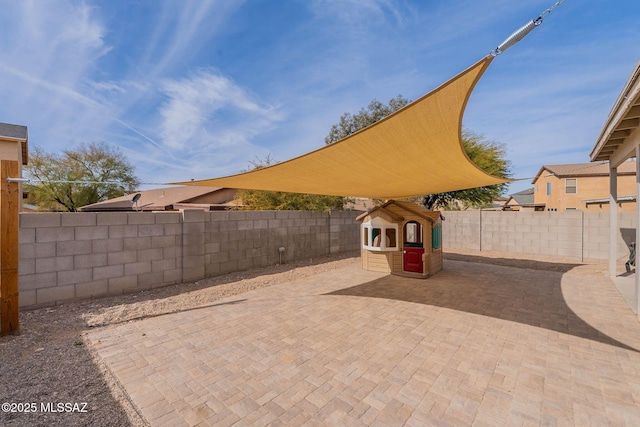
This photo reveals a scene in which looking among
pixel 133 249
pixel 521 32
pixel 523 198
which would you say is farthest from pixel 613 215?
pixel 523 198

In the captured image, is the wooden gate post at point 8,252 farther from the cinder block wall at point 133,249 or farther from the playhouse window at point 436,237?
the playhouse window at point 436,237

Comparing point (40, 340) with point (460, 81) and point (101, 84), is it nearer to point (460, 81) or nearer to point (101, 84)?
point (460, 81)

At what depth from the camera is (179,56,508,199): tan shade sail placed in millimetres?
2303

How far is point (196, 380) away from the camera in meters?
2.32

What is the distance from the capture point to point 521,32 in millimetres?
1705

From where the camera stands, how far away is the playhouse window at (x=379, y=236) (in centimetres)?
621

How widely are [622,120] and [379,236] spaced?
4390mm

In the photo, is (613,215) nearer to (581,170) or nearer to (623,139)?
(623,139)

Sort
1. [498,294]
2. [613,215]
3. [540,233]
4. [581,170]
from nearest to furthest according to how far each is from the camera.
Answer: [498,294], [613,215], [540,233], [581,170]

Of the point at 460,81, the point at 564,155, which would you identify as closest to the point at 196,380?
the point at 460,81

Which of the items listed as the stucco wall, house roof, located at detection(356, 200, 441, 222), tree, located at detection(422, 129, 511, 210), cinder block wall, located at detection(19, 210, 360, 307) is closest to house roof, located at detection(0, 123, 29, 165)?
A: cinder block wall, located at detection(19, 210, 360, 307)

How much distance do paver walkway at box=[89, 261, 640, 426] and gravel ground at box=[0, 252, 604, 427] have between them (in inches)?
6.2

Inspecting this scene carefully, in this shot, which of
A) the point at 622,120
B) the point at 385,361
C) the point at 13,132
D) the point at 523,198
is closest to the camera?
the point at 385,361

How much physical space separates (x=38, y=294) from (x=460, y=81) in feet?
19.2
